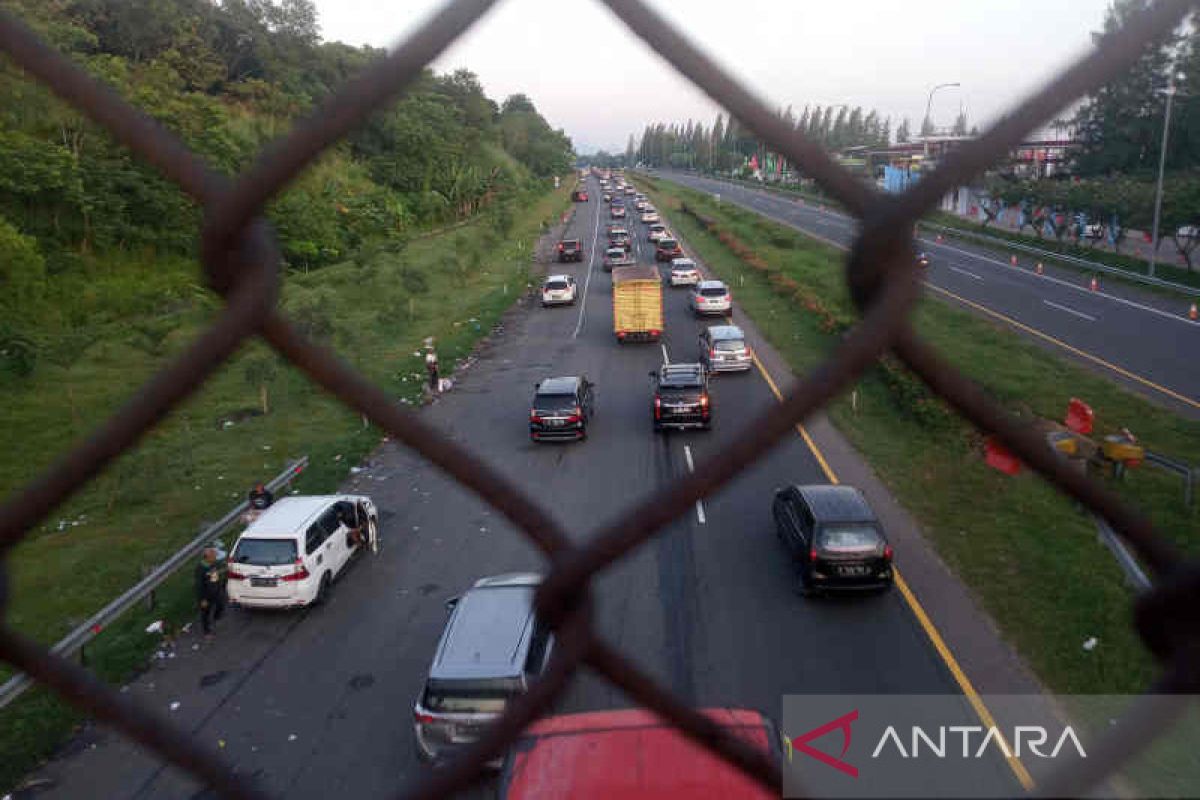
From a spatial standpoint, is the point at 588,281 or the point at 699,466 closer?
the point at 699,466

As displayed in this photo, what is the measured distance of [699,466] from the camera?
89 cm

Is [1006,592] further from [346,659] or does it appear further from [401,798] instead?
[401,798]

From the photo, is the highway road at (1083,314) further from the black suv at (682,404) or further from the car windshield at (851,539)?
the car windshield at (851,539)

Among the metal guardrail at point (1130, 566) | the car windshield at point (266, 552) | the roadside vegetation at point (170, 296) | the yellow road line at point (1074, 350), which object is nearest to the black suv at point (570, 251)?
the roadside vegetation at point (170, 296)

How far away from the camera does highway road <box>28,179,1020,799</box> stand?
746 cm

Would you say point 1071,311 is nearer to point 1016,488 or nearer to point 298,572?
point 1016,488

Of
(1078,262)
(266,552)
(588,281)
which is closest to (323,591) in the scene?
(266,552)

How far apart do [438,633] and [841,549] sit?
4564 millimetres

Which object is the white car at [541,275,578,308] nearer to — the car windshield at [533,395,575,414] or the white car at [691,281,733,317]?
the white car at [691,281,733,317]

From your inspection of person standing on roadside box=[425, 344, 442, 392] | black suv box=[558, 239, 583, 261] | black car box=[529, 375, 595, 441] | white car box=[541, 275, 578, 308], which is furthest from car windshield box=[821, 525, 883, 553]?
black suv box=[558, 239, 583, 261]

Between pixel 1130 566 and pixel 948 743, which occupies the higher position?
pixel 1130 566

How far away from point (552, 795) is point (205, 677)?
17.2 ft

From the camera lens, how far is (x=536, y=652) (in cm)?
767

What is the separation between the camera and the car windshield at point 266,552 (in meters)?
9.94
